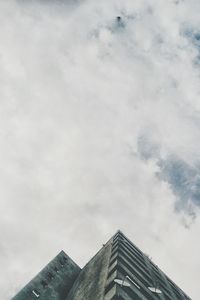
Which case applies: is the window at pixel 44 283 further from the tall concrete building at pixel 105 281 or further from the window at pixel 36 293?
the window at pixel 36 293

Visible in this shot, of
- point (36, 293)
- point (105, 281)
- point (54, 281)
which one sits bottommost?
point (105, 281)

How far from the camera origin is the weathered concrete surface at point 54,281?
25531 millimetres

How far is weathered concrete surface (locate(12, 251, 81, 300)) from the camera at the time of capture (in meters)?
25.5

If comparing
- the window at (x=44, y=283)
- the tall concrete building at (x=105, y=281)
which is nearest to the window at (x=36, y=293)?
the tall concrete building at (x=105, y=281)

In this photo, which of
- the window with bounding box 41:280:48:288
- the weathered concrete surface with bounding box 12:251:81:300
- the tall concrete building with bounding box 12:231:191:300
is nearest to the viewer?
the tall concrete building with bounding box 12:231:191:300

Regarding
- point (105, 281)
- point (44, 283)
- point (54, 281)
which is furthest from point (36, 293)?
point (105, 281)

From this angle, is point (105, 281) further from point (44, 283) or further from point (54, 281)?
point (54, 281)

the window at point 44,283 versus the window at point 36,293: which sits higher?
the window at point 44,283

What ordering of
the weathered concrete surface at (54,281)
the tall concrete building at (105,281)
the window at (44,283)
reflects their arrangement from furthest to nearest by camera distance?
the window at (44,283) → the weathered concrete surface at (54,281) → the tall concrete building at (105,281)

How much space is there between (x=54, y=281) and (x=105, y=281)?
34.2 ft

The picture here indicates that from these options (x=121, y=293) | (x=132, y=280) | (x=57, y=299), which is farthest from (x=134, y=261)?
(x=121, y=293)

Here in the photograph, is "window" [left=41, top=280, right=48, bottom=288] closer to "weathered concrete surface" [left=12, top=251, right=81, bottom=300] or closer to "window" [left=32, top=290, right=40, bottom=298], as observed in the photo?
"weathered concrete surface" [left=12, top=251, right=81, bottom=300]

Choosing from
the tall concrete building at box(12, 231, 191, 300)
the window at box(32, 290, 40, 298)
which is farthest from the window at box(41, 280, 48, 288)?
the window at box(32, 290, 40, 298)

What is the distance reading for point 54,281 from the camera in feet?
93.1
